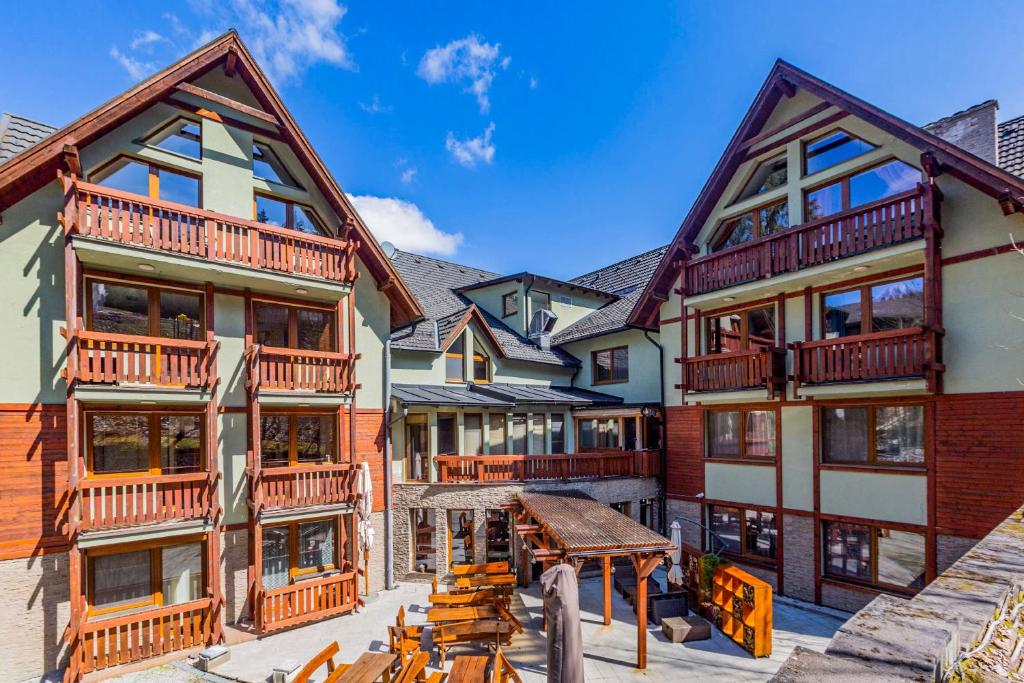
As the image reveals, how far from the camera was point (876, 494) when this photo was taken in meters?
12.0

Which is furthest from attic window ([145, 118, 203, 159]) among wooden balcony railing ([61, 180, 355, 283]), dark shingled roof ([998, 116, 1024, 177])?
dark shingled roof ([998, 116, 1024, 177])

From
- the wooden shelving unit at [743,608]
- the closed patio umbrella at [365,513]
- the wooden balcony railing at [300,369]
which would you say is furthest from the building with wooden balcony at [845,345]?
the wooden balcony railing at [300,369]

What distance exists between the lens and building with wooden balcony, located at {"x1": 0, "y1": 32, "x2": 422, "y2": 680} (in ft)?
31.8

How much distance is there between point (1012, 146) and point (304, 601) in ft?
Answer: 65.1

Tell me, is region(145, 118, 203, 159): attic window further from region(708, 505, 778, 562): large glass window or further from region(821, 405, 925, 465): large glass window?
region(708, 505, 778, 562): large glass window

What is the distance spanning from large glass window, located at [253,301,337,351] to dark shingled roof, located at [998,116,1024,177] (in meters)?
16.5

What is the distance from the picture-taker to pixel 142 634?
399 inches

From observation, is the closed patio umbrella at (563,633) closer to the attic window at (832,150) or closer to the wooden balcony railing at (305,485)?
the wooden balcony railing at (305,485)

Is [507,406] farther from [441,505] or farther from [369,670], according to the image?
[369,670]

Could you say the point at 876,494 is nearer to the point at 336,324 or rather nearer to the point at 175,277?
the point at 336,324

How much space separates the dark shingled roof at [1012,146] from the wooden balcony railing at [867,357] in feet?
14.7

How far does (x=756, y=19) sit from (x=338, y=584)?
16.3 metres

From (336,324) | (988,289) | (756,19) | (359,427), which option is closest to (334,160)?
(336,324)

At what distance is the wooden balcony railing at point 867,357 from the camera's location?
35.7 ft
